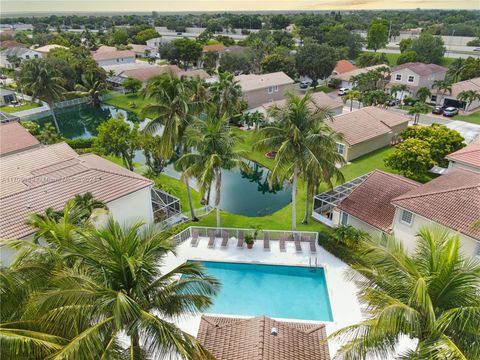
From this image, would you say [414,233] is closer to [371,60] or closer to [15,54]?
[371,60]

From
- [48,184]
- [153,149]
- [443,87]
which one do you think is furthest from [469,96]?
[48,184]

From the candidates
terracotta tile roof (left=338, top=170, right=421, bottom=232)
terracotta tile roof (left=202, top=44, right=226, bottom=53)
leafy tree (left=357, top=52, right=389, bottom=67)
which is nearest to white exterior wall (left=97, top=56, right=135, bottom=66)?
terracotta tile roof (left=202, top=44, right=226, bottom=53)

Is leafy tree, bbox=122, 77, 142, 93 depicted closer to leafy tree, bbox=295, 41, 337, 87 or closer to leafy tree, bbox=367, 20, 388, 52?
leafy tree, bbox=295, 41, 337, 87

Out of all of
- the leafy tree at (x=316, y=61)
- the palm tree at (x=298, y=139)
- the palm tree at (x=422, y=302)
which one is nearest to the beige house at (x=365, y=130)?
the palm tree at (x=298, y=139)

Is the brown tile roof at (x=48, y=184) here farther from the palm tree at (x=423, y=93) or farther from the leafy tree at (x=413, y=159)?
the palm tree at (x=423, y=93)

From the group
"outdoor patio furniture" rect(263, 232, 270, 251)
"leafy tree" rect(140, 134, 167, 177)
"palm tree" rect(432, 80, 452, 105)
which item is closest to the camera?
"outdoor patio furniture" rect(263, 232, 270, 251)

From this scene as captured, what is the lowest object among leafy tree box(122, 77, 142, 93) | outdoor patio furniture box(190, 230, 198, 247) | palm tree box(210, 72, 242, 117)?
outdoor patio furniture box(190, 230, 198, 247)

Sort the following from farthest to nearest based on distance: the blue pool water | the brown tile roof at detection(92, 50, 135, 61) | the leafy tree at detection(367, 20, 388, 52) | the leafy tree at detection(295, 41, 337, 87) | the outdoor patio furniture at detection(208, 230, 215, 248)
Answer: the leafy tree at detection(367, 20, 388, 52) < the brown tile roof at detection(92, 50, 135, 61) < the leafy tree at detection(295, 41, 337, 87) < the outdoor patio furniture at detection(208, 230, 215, 248) < the blue pool water
